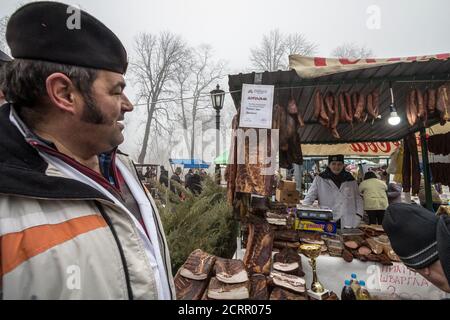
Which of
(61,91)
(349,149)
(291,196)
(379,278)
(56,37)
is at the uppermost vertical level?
(56,37)

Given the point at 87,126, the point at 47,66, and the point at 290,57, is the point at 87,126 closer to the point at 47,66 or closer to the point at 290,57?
the point at 47,66

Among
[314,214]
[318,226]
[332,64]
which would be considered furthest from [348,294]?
[332,64]

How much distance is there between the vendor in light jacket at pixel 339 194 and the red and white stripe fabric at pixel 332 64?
7.46ft

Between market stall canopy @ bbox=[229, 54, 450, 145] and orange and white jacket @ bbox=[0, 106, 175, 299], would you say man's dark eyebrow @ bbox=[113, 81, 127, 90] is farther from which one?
market stall canopy @ bbox=[229, 54, 450, 145]

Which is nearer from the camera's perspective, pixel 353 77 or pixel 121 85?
pixel 121 85

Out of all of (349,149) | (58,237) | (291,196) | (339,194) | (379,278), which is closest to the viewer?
(58,237)

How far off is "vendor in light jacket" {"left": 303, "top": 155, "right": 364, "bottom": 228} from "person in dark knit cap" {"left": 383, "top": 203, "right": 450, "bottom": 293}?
3.46 metres

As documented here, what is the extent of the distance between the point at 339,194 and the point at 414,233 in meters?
3.58

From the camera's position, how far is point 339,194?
4.59 meters

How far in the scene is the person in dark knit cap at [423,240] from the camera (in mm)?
1109

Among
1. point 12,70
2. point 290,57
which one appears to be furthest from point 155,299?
point 290,57

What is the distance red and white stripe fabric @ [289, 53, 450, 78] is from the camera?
Result: 277 cm

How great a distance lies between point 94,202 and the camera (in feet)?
3.19

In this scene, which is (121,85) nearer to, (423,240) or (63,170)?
(63,170)
